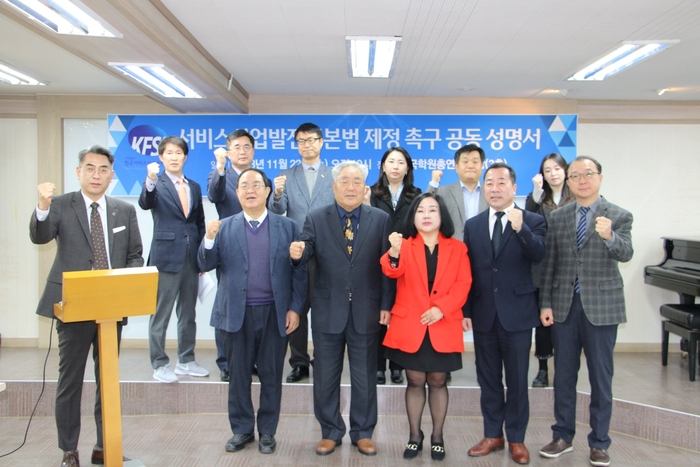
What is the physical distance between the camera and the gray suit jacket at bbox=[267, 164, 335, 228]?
3.93 metres

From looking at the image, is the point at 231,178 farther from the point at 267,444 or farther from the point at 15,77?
the point at 15,77

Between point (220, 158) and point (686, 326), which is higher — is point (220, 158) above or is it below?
above

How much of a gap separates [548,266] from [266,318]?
1.74 m

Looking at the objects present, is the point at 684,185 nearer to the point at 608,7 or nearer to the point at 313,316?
the point at 608,7

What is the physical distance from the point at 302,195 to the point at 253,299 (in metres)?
1.01

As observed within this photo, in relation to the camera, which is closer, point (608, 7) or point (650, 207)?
point (608, 7)

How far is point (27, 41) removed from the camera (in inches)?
150

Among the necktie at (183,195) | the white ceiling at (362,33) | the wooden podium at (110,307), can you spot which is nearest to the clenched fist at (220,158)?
the necktie at (183,195)

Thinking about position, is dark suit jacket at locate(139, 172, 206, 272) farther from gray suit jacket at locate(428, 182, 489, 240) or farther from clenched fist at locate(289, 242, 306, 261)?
gray suit jacket at locate(428, 182, 489, 240)

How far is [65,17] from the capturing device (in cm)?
290

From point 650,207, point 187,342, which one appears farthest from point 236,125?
point 650,207

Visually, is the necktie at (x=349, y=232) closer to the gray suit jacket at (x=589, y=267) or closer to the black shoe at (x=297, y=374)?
the gray suit jacket at (x=589, y=267)

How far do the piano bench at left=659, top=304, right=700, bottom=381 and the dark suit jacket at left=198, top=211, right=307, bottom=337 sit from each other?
3322 mm

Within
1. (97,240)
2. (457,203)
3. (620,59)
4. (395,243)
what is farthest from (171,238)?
(620,59)
